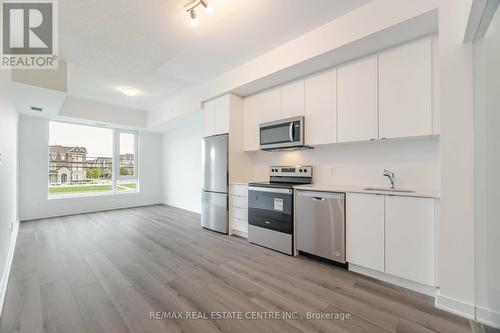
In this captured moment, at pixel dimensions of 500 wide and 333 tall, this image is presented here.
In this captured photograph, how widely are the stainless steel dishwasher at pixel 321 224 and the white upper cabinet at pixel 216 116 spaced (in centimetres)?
188

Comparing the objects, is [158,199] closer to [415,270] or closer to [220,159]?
Answer: [220,159]

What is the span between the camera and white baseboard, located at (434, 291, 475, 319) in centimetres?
163

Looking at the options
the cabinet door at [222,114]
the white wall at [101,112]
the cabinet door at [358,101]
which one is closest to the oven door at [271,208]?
the cabinet door at [358,101]

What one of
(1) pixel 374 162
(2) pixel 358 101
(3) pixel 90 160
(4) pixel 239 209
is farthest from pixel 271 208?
(3) pixel 90 160

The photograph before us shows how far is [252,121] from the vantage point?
3.77 m

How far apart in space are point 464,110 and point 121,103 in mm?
6369

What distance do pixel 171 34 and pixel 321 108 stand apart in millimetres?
2123

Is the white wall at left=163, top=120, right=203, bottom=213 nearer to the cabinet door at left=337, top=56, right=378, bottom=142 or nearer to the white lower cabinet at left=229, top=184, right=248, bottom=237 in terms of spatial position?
the white lower cabinet at left=229, top=184, right=248, bottom=237

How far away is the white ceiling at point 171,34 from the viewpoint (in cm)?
217

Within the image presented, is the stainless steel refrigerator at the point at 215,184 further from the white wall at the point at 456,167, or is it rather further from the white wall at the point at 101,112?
the white wall at the point at 101,112

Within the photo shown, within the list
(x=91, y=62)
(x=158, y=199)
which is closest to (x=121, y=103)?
(x=91, y=62)

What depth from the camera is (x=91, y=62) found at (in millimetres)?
3291

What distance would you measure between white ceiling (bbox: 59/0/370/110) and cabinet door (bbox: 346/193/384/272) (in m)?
2.02
